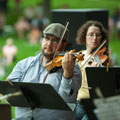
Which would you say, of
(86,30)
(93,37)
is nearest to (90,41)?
(93,37)

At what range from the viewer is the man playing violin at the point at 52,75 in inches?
188

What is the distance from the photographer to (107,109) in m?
3.81

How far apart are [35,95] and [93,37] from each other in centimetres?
184

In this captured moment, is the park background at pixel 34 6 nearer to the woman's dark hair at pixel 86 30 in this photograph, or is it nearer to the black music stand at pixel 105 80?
the woman's dark hair at pixel 86 30

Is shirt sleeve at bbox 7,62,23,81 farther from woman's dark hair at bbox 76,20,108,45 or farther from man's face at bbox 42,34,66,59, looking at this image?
woman's dark hair at bbox 76,20,108,45

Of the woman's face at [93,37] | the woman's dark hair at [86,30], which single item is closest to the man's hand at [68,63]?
the woman's face at [93,37]

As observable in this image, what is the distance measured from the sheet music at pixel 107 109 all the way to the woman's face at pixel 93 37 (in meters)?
2.33

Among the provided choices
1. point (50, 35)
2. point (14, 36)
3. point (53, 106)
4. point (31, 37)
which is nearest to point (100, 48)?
point (50, 35)

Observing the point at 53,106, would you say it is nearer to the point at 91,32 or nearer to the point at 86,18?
the point at 91,32

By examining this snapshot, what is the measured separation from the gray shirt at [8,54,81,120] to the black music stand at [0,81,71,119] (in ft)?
0.79

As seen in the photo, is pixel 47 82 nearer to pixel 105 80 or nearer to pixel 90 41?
pixel 105 80

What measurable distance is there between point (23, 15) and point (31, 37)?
15.9 feet

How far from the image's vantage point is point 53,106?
4.53m

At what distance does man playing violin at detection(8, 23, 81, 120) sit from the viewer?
479 centimetres
